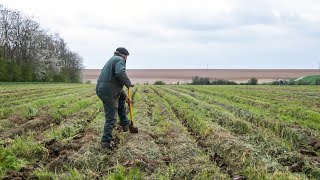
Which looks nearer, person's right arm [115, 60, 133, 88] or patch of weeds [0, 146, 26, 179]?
patch of weeds [0, 146, 26, 179]

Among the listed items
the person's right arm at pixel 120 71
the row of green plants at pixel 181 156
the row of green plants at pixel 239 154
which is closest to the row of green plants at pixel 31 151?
the row of green plants at pixel 181 156

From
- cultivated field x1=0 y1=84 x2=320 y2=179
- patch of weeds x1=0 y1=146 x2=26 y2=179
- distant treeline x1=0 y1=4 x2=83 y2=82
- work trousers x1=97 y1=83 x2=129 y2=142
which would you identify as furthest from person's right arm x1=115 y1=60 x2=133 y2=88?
distant treeline x1=0 y1=4 x2=83 y2=82

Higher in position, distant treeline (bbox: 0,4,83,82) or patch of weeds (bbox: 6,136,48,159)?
distant treeline (bbox: 0,4,83,82)

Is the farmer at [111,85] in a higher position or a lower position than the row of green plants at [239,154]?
higher

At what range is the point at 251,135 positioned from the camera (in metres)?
9.91

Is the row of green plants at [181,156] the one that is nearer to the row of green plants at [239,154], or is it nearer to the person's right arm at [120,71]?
the row of green plants at [239,154]

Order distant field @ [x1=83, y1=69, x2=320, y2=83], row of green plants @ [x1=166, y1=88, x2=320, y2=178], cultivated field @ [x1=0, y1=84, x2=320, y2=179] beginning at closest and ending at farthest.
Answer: cultivated field @ [x1=0, y1=84, x2=320, y2=179], row of green plants @ [x1=166, y1=88, x2=320, y2=178], distant field @ [x1=83, y1=69, x2=320, y2=83]

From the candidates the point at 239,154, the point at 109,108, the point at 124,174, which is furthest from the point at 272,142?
the point at 124,174

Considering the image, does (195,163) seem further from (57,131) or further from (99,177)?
(57,131)

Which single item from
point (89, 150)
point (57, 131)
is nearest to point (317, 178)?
point (89, 150)

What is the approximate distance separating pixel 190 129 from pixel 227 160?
399 cm

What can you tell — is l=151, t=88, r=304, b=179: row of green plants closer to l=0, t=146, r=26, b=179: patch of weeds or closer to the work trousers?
the work trousers

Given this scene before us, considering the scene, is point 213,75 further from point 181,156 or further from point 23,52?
point 181,156

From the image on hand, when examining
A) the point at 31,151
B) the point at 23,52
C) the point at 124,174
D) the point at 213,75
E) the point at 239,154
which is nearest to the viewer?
the point at 124,174
